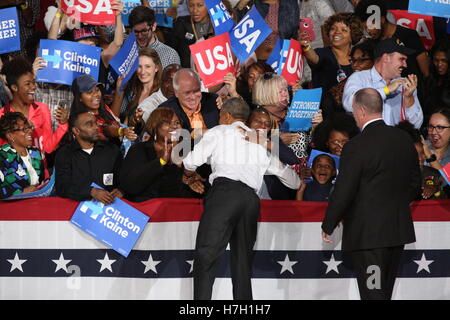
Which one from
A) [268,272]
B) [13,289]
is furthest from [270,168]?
[13,289]

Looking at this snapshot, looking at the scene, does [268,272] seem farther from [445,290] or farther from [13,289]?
[13,289]

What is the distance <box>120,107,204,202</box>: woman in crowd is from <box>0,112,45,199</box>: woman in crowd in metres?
0.83

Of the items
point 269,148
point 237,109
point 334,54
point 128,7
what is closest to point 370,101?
point 269,148

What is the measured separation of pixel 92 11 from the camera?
9695 millimetres

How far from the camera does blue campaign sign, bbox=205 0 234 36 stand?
9742 millimetres

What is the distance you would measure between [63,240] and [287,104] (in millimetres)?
2511

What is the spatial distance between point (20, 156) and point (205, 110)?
6.04ft

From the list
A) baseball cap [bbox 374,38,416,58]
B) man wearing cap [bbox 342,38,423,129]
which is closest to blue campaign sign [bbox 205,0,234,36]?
man wearing cap [bbox 342,38,423,129]

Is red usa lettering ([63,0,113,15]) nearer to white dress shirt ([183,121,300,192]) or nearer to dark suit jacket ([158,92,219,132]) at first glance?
dark suit jacket ([158,92,219,132])

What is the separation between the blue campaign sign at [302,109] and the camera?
353 inches

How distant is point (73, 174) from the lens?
8.25 metres

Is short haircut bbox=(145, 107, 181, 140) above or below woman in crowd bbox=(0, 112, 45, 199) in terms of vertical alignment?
above

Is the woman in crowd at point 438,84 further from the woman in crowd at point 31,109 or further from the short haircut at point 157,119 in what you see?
the woman in crowd at point 31,109

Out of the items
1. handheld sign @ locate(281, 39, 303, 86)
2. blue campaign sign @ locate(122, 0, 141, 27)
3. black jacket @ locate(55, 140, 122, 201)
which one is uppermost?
blue campaign sign @ locate(122, 0, 141, 27)
